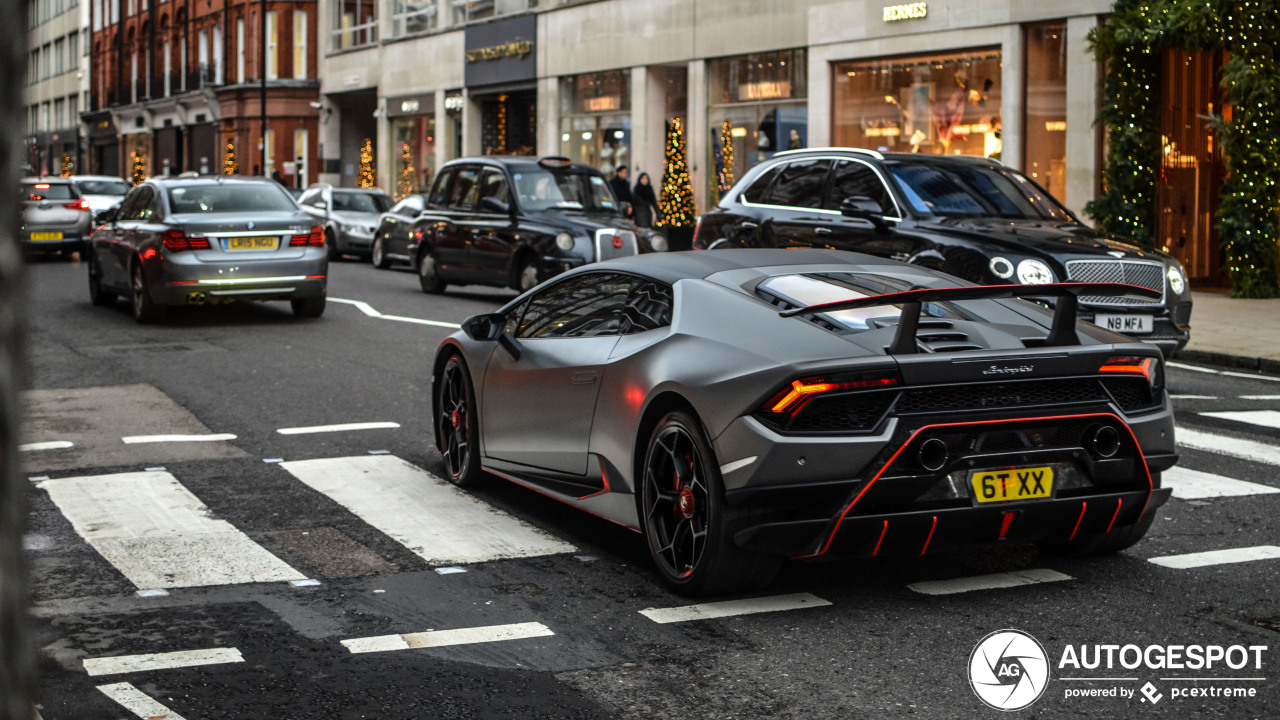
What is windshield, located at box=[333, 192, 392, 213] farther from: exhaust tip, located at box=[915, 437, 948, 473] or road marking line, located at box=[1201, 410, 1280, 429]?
exhaust tip, located at box=[915, 437, 948, 473]

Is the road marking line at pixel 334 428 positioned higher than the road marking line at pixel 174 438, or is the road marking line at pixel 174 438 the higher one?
the road marking line at pixel 334 428

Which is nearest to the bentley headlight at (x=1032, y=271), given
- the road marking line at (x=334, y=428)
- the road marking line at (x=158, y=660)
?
the road marking line at (x=334, y=428)

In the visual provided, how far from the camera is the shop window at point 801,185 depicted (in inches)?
536

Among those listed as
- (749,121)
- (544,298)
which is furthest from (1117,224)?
(544,298)

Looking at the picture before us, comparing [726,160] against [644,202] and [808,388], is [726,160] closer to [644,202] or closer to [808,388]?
[644,202]

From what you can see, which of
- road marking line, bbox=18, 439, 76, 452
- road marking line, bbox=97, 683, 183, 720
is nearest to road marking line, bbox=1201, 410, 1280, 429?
road marking line, bbox=18, 439, 76, 452

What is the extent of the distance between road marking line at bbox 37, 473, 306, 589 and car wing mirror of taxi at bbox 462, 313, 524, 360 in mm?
1558

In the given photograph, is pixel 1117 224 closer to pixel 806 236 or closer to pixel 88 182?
pixel 806 236

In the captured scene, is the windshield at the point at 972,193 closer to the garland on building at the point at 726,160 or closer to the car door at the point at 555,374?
the car door at the point at 555,374

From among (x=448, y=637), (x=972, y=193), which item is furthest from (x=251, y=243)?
(x=448, y=637)

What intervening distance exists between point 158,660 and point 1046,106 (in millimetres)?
22617

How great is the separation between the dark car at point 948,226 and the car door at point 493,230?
5349mm

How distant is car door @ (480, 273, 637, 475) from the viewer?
6.48 m

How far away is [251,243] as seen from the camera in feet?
53.0
